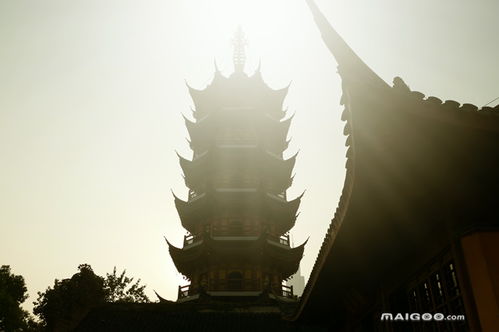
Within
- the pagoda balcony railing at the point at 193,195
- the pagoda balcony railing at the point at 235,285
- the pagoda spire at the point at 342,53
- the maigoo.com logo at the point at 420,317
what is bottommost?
the maigoo.com logo at the point at 420,317

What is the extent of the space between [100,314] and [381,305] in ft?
45.5

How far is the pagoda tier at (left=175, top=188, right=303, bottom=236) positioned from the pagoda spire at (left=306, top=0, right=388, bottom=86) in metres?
17.5

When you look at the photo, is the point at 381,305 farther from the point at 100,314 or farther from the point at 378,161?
the point at 100,314

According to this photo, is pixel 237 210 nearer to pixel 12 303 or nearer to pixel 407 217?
pixel 407 217

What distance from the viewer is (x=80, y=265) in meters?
31.2

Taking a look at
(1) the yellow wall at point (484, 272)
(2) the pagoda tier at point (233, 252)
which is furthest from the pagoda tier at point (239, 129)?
(1) the yellow wall at point (484, 272)

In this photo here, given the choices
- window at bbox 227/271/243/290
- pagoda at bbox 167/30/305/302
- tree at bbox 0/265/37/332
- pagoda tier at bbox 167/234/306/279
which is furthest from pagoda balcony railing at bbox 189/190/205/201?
tree at bbox 0/265/37/332

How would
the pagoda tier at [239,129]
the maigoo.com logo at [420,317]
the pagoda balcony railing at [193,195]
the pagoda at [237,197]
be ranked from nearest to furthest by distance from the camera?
the maigoo.com logo at [420,317], the pagoda at [237,197], the pagoda balcony railing at [193,195], the pagoda tier at [239,129]

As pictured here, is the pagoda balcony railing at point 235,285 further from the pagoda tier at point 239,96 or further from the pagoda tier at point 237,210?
the pagoda tier at point 239,96

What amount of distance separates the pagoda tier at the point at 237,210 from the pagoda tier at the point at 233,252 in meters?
0.88

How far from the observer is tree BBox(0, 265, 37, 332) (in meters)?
31.0

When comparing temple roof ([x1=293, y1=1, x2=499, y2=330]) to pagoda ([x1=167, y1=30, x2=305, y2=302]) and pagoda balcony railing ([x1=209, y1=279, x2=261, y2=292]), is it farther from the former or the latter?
pagoda balcony railing ([x1=209, y1=279, x2=261, y2=292])

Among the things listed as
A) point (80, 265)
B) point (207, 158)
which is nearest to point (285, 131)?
point (207, 158)

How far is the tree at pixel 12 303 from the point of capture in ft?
102
